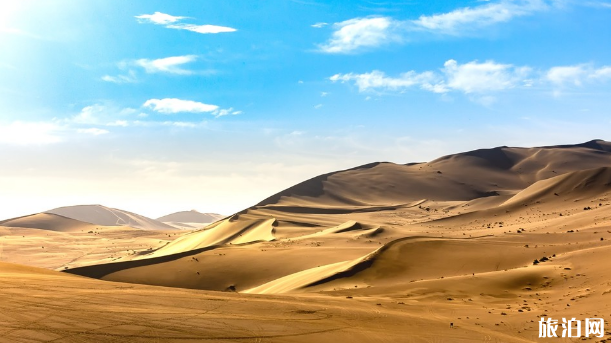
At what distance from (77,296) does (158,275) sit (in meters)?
14.7

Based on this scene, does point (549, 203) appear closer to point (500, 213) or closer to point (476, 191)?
point (500, 213)

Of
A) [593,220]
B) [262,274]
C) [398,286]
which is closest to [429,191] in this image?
[593,220]

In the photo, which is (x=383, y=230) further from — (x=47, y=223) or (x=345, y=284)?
(x=47, y=223)

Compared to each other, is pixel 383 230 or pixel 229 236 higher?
pixel 383 230

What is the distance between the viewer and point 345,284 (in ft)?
60.8

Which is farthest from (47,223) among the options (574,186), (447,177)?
(574,186)

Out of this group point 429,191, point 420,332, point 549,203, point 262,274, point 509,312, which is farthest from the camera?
point 429,191

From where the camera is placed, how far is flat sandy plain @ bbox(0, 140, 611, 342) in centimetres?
950

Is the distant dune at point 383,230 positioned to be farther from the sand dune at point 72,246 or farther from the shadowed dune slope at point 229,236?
the sand dune at point 72,246

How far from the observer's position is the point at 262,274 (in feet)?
79.7

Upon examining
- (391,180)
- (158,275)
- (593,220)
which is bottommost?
(158,275)

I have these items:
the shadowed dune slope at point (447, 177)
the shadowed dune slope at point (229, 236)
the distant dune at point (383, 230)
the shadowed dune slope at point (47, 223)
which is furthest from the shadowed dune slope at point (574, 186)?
the shadowed dune slope at point (47, 223)

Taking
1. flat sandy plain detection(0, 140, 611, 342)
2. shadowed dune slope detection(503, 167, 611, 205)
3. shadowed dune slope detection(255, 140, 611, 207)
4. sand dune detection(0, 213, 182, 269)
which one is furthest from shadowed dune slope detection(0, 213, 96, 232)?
shadowed dune slope detection(503, 167, 611, 205)

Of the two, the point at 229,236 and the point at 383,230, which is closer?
the point at 383,230
